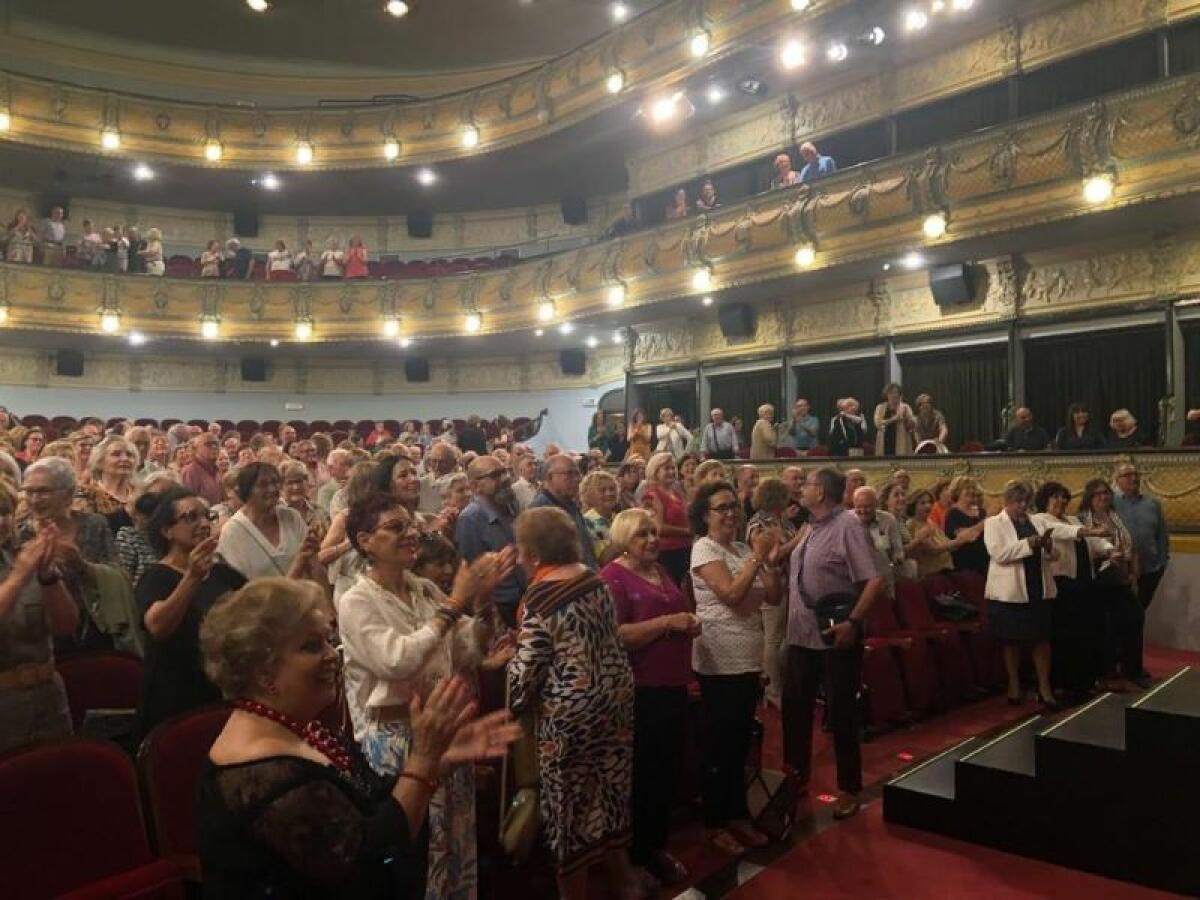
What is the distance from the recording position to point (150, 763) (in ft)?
7.20

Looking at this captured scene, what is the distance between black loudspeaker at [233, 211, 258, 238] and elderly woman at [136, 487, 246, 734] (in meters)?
17.6

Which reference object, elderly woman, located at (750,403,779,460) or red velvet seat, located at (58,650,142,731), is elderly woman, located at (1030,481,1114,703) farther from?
elderly woman, located at (750,403,779,460)

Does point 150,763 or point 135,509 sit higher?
point 135,509

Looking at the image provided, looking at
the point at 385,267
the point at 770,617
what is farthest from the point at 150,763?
the point at 385,267

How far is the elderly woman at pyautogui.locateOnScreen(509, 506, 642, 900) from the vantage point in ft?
8.33

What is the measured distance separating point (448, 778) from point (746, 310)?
1169cm

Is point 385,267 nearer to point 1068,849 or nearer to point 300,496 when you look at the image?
point 300,496

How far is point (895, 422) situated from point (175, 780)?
30.0 feet

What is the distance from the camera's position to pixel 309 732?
149 cm

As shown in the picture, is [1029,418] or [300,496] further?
[1029,418]

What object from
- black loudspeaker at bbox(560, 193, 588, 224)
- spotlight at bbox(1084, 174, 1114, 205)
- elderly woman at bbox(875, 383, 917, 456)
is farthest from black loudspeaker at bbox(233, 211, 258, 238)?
spotlight at bbox(1084, 174, 1114, 205)

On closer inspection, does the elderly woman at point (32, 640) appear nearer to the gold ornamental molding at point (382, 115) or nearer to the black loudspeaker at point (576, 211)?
the gold ornamental molding at point (382, 115)

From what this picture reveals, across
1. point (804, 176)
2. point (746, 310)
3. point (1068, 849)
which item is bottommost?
point (1068, 849)

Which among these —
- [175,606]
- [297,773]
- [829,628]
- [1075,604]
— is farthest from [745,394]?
[297,773]
